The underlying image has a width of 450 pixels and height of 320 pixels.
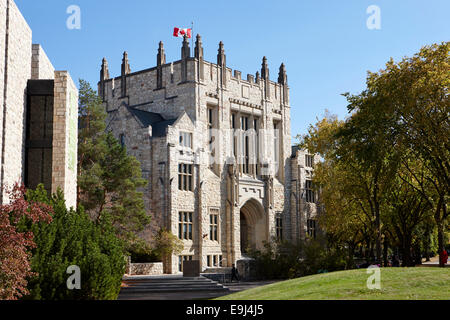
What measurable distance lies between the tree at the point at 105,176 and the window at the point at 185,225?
18.1ft

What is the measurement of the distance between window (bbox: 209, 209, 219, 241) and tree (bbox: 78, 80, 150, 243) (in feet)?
29.9

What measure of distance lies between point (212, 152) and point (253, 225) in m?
8.17

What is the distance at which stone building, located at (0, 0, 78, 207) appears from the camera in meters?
19.8

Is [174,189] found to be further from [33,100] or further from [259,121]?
[33,100]

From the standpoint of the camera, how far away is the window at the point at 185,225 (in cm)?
4125

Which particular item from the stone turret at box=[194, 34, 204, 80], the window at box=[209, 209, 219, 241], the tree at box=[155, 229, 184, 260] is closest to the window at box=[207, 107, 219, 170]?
the stone turret at box=[194, 34, 204, 80]

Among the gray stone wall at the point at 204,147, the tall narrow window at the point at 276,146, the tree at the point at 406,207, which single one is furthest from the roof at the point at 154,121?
the tree at the point at 406,207

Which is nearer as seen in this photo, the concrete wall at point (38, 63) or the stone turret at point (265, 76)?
the concrete wall at point (38, 63)

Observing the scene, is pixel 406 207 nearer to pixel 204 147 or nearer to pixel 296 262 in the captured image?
pixel 296 262

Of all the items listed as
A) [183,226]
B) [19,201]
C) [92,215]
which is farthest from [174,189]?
[19,201]

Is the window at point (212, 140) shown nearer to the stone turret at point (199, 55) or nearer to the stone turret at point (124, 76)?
the stone turret at point (199, 55)

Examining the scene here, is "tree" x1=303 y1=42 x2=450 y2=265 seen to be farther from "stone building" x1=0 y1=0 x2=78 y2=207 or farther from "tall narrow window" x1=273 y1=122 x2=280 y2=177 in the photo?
"tall narrow window" x1=273 y1=122 x2=280 y2=177

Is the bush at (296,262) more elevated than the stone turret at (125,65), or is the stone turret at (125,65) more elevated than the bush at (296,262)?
the stone turret at (125,65)

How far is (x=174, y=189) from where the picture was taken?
4050cm
